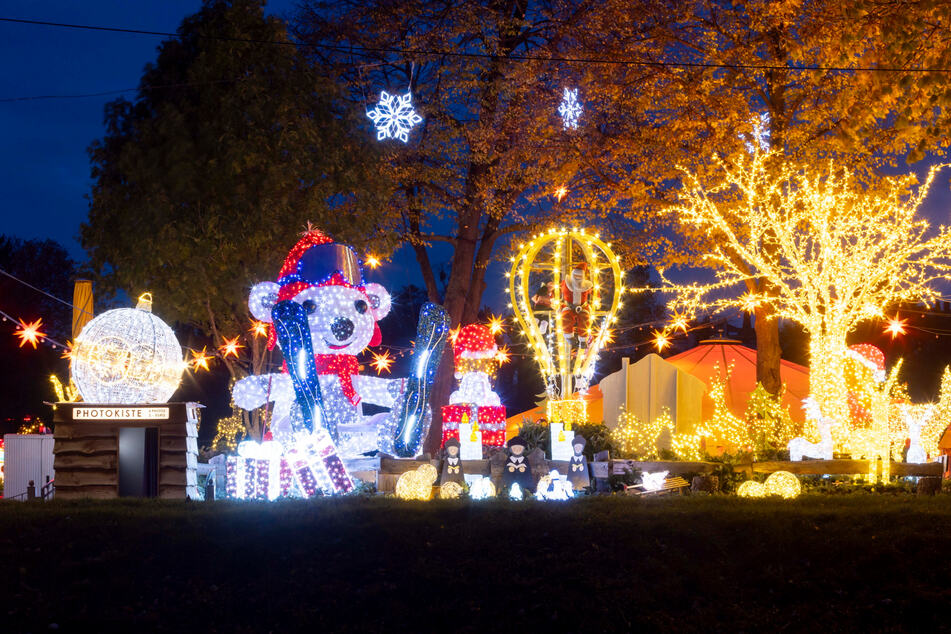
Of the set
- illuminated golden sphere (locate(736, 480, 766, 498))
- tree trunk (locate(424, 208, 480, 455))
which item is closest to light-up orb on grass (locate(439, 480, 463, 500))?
illuminated golden sphere (locate(736, 480, 766, 498))

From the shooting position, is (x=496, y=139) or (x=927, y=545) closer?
(x=927, y=545)

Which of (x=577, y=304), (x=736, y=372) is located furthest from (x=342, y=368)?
(x=736, y=372)

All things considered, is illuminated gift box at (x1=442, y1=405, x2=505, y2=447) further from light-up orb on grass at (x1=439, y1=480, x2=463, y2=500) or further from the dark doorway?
the dark doorway

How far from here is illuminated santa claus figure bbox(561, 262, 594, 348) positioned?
14.5 metres

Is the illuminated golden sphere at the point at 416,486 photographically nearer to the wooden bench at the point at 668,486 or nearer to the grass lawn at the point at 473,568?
the grass lawn at the point at 473,568

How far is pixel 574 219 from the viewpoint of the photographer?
19.7 metres

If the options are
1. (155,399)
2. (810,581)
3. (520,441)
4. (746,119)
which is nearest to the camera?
(810,581)

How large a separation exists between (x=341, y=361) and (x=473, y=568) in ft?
18.4

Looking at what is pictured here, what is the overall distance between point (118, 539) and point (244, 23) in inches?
Result: 421

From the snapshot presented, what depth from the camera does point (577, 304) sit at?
14.6m

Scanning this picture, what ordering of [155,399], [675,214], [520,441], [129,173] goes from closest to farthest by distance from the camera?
[155,399]
[520,441]
[129,173]
[675,214]

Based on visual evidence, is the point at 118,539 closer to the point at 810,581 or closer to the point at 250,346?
the point at 810,581

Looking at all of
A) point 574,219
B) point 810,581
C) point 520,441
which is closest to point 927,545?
point 810,581

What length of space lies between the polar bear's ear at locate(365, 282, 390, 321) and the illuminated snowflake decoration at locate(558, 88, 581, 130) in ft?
24.3
